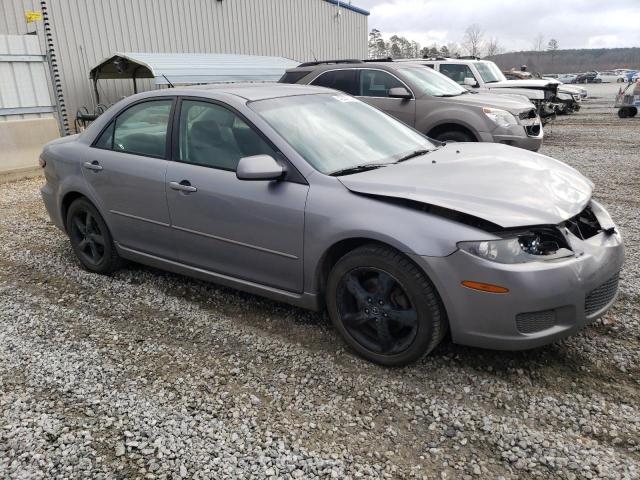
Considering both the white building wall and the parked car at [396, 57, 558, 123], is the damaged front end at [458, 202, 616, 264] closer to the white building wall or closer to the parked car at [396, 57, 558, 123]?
the parked car at [396, 57, 558, 123]

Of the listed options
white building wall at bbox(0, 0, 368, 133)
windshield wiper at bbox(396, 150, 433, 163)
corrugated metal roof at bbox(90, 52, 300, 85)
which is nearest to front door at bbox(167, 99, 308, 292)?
windshield wiper at bbox(396, 150, 433, 163)

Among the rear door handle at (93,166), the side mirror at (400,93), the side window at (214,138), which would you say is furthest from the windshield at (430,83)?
the rear door handle at (93,166)

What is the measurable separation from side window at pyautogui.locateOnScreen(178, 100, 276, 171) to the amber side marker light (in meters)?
1.48

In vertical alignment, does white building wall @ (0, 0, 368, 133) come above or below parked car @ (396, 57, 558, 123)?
above

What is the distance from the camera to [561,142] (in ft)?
40.7

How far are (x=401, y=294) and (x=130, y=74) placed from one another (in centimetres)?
1235

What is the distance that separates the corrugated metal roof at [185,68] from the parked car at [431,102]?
13.8ft

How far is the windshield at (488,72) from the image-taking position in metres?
13.6

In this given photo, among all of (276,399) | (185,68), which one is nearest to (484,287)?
(276,399)

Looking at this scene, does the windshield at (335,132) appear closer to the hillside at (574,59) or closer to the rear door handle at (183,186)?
the rear door handle at (183,186)

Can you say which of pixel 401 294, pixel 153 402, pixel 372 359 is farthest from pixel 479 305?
pixel 153 402

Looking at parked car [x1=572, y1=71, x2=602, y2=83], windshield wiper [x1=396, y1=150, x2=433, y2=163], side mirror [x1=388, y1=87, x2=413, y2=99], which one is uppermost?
side mirror [x1=388, y1=87, x2=413, y2=99]

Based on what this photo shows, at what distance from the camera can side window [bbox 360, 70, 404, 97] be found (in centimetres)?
843

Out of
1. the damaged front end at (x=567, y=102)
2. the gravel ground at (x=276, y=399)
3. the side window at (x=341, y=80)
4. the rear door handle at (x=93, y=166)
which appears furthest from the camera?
the damaged front end at (x=567, y=102)
